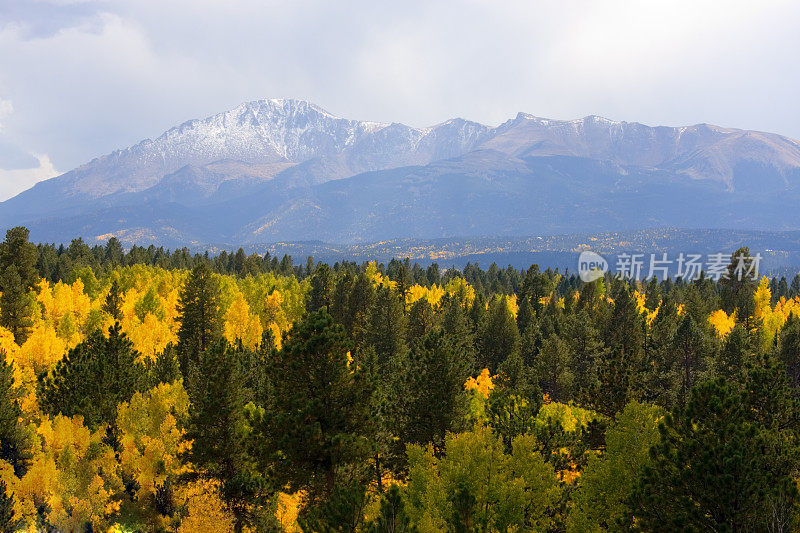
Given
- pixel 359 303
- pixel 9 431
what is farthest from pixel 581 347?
pixel 9 431

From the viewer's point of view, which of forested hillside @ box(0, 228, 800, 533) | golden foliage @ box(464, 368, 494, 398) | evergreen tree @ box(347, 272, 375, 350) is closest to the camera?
forested hillside @ box(0, 228, 800, 533)

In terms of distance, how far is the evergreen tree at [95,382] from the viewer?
39344mm

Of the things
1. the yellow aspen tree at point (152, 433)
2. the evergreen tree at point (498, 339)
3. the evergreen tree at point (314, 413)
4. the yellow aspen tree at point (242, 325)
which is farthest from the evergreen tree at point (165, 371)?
the evergreen tree at point (498, 339)

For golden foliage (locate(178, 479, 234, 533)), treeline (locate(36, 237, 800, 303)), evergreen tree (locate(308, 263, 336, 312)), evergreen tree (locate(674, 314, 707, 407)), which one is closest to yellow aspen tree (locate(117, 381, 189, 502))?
golden foliage (locate(178, 479, 234, 533))

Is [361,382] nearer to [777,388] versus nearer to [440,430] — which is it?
[440,430]

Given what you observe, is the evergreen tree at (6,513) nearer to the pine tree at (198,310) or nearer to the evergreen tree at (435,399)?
the evergreen tree at (435,399)

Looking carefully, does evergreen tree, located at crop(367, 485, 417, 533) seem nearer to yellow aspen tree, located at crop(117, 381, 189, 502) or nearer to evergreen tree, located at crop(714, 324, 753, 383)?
yellow aspen tree, located at crop(117, 381, 189, 502)

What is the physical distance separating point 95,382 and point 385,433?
Result: 22.5m

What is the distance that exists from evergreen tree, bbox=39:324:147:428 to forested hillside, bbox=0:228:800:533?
0.15 meters

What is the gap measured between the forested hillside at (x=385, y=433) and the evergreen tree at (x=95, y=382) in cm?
15

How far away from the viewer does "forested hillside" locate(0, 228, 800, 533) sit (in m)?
19.3

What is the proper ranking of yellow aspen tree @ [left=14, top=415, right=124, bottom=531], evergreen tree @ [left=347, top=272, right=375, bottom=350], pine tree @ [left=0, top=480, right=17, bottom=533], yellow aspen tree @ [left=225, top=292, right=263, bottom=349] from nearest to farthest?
pine tree @ [left=0, top=480, right=17, bottom=533], yellow aspen tree @ [left=14, top=415, right=124, bottom=531], evergreen tree @ [left=347, top=272, right=375, bottom=350], yellow aspen tree @ [left=225, top=292, right=263, bottom=349]

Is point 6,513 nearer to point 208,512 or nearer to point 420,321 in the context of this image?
point 208,512

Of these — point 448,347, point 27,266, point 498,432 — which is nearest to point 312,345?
point 448,347
